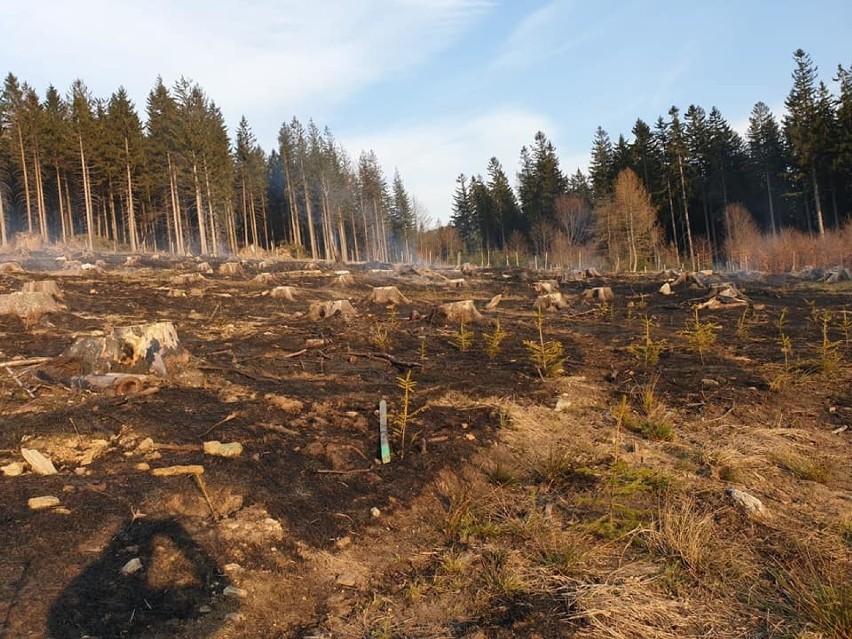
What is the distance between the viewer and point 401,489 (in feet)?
13.9

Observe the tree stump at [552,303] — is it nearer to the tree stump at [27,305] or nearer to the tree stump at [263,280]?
the tree stump at [263,280]

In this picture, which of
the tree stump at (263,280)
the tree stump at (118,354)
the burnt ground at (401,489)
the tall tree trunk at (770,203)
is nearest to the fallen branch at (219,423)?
the burnt ground at (401,489)

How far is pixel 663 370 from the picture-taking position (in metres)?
7.43

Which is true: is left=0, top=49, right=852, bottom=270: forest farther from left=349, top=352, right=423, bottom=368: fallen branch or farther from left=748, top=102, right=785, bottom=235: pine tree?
left=349, top=352, right=423, bottom=368: fallen branch

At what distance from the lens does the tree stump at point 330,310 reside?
11.6 meters

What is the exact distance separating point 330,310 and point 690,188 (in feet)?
152

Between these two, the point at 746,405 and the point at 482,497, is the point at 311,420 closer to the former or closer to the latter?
the point at 482,497

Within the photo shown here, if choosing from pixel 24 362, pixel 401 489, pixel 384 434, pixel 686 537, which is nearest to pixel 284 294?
pixel 24 362

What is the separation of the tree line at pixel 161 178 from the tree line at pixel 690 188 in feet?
65.9

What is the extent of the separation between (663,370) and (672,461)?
9.62 ft

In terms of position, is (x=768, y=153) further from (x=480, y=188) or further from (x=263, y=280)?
(x=263, y=280)

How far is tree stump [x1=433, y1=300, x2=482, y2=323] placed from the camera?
1152cm

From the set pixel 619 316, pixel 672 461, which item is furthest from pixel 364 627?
pixel 619 316

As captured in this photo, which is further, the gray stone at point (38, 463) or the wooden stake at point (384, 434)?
the wooden stake at point (384, 434)
